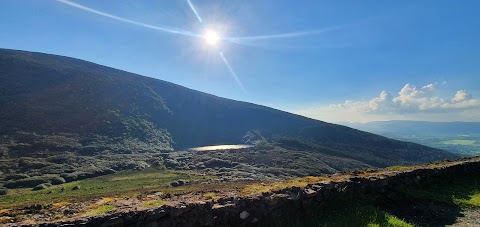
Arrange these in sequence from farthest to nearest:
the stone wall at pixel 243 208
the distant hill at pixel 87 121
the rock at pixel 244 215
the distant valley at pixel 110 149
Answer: the distant hill at pixel 87 121
the distant valley at pixel 110 149
the rock at pixel 244 215
the stone wall at pixel 243 208

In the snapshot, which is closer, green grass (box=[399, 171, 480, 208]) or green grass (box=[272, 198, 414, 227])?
green grass (box=[272, 198, 414, 227])

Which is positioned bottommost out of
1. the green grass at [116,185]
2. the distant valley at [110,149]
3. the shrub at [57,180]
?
the shrub at [57,180]

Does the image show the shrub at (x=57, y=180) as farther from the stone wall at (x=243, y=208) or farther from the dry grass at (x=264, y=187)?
the stone wall at (x=243, y=208)

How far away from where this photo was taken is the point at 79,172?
9725cm

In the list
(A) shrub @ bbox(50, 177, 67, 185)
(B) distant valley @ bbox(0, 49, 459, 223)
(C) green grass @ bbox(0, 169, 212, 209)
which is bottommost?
(A) shrub @ bbox(50, 177, 67, 185)

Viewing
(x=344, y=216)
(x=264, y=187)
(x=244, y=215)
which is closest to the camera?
(x=244, y=215)

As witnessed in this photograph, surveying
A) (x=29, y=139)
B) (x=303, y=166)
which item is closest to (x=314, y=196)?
(x=303, y=166)

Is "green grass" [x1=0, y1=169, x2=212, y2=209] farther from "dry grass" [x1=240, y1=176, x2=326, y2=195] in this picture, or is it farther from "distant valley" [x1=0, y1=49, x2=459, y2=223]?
"dry grass" [x1=240, y1=176, x2=326, y2=195]

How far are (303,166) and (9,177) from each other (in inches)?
3712

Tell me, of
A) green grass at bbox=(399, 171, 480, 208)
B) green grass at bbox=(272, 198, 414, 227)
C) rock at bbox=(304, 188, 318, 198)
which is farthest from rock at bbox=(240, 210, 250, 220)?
green grass at bbox=(399, 171, 480, 208)

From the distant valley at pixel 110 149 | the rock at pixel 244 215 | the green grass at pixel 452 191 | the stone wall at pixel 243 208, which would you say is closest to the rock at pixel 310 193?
the stone wall at pixel 243 208

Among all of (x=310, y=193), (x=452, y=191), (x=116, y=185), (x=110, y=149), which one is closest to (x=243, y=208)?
(x=310, y=193)

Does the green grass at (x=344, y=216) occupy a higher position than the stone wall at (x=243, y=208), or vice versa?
the stone wall at (x=243, y=208)

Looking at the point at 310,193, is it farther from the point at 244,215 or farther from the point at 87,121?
the point at 87,121
